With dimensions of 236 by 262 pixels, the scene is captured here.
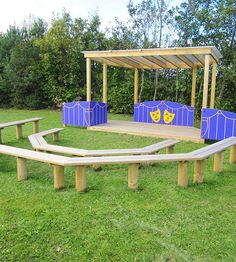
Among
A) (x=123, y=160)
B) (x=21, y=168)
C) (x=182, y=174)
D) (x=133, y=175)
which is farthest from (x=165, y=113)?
(x=21, y=168)

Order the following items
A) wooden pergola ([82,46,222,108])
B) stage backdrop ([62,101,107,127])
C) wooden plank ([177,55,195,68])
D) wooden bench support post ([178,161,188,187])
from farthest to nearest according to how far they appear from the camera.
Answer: stage backdrop ([62,101,107,127]), wooden plank ([177,55,195,68]), wooden pergola ([82,46,222,108]), wooden bench support post ([178,161,188,187])

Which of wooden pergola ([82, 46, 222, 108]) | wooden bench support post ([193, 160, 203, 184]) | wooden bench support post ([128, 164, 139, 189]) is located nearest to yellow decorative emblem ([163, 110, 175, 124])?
wooden pergola ([82, 46, 222, 108])

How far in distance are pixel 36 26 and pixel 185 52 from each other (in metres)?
10.6

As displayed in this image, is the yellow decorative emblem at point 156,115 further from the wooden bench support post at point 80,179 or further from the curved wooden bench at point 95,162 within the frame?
the wooden bench support post at point 80,179

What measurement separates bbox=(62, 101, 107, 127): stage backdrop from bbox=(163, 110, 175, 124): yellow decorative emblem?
2.17 meters

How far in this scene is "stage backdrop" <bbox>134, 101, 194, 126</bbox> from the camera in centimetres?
898

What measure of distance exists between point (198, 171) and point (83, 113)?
5440mm

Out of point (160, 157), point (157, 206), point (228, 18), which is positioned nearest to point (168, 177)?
point (160, 157)

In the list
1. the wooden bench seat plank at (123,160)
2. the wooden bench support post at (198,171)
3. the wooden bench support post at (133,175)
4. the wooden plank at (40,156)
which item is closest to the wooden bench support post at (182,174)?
the wooden bench seat plank at (123,160)

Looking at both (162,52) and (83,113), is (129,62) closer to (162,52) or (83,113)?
(83,113)

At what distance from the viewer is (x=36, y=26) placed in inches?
573

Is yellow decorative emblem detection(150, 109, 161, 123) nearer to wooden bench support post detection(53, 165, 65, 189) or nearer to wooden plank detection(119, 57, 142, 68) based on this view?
wooden plank detection(119, 57, 142, 68)

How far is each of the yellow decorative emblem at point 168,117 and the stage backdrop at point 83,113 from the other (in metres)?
2.17

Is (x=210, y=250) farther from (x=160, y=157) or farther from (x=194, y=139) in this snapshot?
(x=194, y=139)
